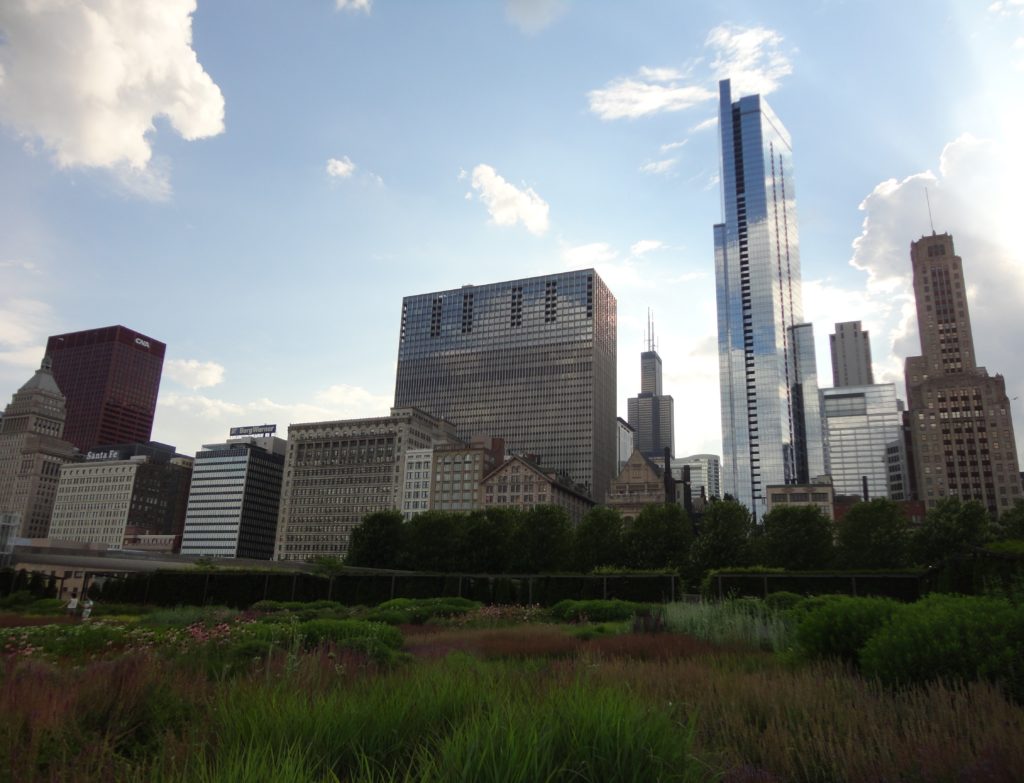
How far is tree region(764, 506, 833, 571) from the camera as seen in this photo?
240 feet

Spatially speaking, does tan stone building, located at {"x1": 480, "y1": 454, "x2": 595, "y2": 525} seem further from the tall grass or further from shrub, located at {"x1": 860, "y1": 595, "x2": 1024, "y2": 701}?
shrub, located at {"x1": 860, "y1": 595, "x2": 1024, "y2": 701}

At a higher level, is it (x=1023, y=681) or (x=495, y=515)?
(x=495, y=515)

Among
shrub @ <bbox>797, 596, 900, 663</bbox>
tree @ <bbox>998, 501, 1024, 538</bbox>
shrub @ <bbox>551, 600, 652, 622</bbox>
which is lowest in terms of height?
shrub @ <bbox>551, 600, 652, 622</bbox>

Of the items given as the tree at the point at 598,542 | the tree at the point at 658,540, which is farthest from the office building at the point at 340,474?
the tree at the point at 658,540

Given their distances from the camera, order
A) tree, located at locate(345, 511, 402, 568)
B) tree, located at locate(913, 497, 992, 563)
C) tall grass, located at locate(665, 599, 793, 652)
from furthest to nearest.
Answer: tree, located at locate(345, 511, 402, 568) < tree, located at locate(913, 497, 992, 563) < tall grass, located at locate(665, 599, 793, 652)

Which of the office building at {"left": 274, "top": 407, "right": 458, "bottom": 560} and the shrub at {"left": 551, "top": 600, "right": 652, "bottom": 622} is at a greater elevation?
the office building at {"left": 274, "top": 407, "right": 458, "bottom": 560}

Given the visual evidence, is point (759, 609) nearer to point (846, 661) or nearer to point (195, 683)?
point (846, 661)

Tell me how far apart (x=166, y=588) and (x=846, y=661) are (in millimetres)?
47969

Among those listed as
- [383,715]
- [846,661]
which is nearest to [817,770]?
[383,715]

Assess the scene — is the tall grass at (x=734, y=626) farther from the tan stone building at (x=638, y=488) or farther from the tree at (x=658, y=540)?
the tan stone building at (x=638, y=488)

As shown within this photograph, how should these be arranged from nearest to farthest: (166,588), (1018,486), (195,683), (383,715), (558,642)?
(383,715) < (195,683) < (558,642) < (166,588) < (1018,486)

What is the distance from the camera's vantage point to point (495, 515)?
293 feet

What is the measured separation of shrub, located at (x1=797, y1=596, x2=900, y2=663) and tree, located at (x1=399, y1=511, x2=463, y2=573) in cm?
7750

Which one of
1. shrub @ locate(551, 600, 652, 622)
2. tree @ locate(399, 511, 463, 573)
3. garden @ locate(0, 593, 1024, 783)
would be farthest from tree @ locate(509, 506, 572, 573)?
garden @ locate(0, 593, 1024, 783)
